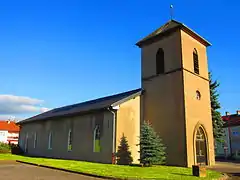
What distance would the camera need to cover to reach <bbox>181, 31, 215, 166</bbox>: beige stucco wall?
18.4m

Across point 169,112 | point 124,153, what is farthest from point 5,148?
point 169,112

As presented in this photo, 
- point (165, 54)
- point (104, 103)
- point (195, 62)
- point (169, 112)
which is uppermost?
point (165, 54)

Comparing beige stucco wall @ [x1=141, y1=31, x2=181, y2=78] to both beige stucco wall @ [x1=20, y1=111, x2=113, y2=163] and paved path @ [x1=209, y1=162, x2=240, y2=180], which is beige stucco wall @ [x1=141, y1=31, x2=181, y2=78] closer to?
beige stucco wall @ [x1=20, y1=111, x2=113, y2=163]

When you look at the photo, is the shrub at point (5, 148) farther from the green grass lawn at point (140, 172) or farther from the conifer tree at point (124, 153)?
the conifer tree at point (124, 153)

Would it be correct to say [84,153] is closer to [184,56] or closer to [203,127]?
[203,127]

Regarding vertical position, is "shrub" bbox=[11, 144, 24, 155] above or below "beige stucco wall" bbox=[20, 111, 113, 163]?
below

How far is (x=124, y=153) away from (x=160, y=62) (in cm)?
856

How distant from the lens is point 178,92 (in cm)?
1923

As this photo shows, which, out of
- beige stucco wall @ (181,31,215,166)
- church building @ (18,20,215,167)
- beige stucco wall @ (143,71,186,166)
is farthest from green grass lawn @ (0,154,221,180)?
beige stucco wall @ (181,31,215,166)

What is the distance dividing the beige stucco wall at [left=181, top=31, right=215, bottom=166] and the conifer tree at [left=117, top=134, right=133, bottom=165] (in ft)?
15.0

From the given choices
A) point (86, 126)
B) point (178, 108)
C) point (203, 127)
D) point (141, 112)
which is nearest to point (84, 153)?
point (86, 126)

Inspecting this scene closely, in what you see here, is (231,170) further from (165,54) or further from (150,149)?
(165,54)

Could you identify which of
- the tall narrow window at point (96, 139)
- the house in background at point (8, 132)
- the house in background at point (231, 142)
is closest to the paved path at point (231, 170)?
the tall narrow window at point (96, 139)

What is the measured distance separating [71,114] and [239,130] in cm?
3430
